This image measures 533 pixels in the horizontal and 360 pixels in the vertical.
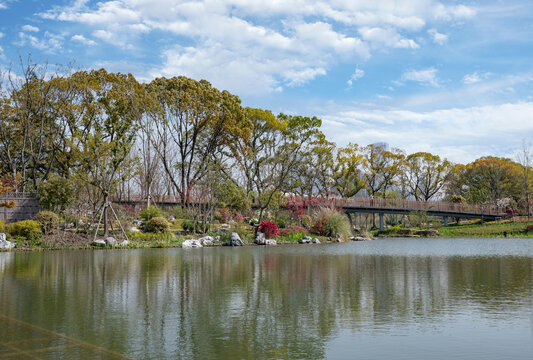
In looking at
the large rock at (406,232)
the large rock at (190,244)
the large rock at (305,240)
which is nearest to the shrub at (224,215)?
the large rock at (305,240)

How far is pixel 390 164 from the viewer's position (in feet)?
200

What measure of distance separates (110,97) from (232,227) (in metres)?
14.0

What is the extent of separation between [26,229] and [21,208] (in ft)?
17.4

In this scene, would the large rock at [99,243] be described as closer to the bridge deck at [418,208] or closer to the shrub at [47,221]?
the shrub at [47,221]

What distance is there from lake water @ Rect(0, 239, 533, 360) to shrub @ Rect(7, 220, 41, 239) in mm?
11182

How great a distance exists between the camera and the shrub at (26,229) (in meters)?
23.2

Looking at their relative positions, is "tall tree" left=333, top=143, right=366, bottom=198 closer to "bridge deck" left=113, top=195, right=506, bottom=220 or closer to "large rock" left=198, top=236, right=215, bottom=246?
"bridge deck" left=113, top=195, right=506, bottom=220

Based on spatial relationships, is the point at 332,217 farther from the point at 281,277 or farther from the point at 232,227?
the point at 281,277

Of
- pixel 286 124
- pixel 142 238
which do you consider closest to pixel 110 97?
pixel 142 238

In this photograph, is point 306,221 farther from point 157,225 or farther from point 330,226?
point 157,225

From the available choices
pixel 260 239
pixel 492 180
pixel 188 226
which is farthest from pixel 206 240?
pixel 492 180

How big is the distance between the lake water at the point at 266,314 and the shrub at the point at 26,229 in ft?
36.7

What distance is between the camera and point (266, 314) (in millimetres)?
7516

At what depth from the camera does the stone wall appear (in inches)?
1075
